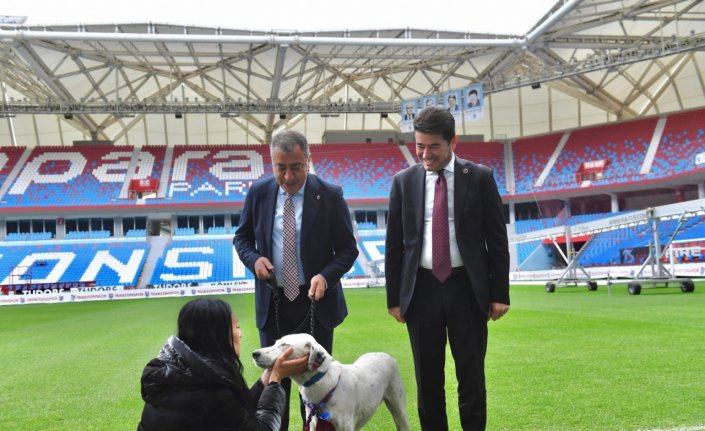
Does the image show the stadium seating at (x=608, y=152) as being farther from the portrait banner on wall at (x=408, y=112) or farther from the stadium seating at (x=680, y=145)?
the portrait banner on wall at (x=408, y=112)

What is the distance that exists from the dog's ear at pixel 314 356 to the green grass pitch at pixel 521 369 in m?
1.90

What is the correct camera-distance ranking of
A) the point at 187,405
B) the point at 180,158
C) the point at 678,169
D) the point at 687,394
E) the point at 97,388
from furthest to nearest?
the point at 180,158, the point at 678,169, the point at 97,388, the point at 687,394, the point at 187,405

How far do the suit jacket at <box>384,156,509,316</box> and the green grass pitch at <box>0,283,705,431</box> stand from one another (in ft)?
4.89

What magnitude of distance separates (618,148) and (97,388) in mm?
41827

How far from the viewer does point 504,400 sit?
597 centimetres

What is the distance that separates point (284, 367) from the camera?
11.3 ft

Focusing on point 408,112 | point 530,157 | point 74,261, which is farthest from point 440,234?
point 530,157

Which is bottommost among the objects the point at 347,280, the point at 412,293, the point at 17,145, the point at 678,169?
the point at 347,280

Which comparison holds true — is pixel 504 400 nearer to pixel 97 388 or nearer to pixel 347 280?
pixel 97 388

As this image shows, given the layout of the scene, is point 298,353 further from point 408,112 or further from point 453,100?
point 408,112

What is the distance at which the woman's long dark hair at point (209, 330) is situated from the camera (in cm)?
298

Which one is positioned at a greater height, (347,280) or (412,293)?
(412,293)

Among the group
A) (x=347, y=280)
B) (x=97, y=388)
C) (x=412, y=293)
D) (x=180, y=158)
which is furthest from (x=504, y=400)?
(x=180, y=158)

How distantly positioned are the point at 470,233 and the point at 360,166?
145 feet
